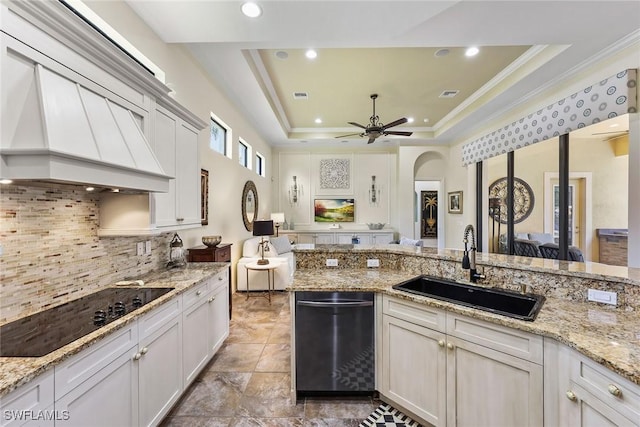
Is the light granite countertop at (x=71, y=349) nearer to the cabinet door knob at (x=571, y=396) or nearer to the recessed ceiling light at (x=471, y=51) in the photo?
the cabinet door knob at (x=571, y=396)

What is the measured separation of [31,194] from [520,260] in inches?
123

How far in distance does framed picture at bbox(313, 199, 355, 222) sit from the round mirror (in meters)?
2.18

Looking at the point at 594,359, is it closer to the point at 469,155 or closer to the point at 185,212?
the point at 185,212

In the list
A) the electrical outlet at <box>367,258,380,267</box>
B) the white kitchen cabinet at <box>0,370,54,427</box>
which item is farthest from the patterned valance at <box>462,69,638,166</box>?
the white kitchen cabinet at <box>0,370,54,427</box>

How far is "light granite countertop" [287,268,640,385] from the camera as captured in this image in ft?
3.36

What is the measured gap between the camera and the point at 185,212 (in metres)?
2.43

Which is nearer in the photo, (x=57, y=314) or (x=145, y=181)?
(x=57, y=314)

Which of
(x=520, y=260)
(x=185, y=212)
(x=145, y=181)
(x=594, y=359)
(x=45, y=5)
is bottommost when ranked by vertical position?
(x=594, y=359)

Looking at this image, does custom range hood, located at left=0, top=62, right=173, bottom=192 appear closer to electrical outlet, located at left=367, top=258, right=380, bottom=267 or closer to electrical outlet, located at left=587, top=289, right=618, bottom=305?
electrical outlet, located at left=367, top=258, right=380, bottom=267

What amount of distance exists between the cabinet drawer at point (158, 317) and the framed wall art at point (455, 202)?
6372 millimetres

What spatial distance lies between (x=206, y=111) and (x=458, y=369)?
12.3ft

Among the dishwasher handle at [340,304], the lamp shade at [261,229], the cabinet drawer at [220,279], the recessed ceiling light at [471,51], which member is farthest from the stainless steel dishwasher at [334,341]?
the recessed ceiling light at [471,51]

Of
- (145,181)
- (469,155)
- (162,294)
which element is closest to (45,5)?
(145,181)

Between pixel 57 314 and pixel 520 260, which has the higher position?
pixel 520 260
